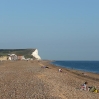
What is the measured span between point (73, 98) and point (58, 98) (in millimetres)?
1623

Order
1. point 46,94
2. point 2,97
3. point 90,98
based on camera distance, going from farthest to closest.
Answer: point 90,98, point 46,94, point 2,97

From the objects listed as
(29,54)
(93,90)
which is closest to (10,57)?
(29,54)

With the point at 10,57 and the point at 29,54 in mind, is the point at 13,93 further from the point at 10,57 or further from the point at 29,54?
the point at 29,54

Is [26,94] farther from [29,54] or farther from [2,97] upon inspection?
[29,54]

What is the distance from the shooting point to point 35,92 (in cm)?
1984

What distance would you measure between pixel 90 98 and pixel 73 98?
1.58m

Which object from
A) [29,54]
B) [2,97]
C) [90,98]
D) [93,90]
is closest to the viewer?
[2,97]

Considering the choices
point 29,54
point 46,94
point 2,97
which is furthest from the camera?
point 29,54

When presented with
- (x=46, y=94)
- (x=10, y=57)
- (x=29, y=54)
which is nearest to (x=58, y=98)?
Result: (x=46, y=94)

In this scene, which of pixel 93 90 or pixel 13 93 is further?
pixel 93 90

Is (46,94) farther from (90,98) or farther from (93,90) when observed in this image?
(93,90)

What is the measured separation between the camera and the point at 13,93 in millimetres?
19484

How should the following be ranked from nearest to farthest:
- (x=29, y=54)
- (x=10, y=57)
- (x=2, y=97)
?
1. (x=2, y=97)
2. (x=10, y=57)
3. (x=29, y=54)

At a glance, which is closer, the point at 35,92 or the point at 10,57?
the point at 35,92
